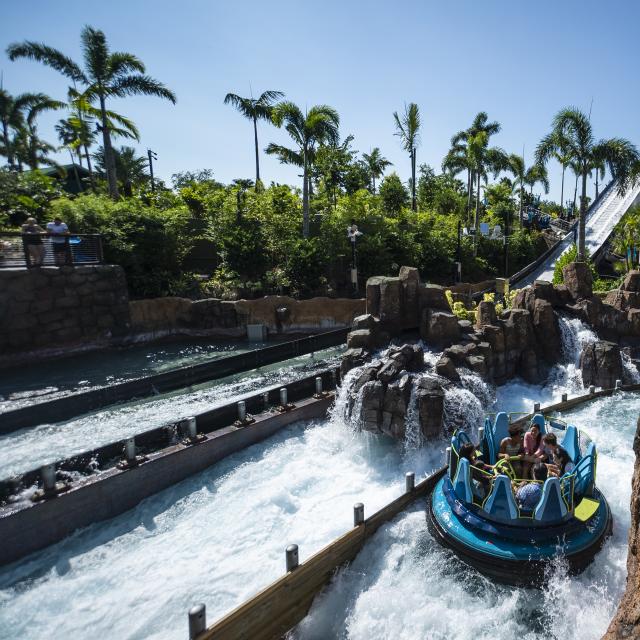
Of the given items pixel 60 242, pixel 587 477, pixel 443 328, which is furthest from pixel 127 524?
pixel 60 242

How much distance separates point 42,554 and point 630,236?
28613 mm

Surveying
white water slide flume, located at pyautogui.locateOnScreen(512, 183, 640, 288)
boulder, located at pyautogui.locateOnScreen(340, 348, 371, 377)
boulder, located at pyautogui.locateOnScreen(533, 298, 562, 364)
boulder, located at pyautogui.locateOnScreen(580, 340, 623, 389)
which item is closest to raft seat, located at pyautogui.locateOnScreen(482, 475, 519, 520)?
boulder, located at pyautogui.locateOnScreen(340, 348, 371, 377)

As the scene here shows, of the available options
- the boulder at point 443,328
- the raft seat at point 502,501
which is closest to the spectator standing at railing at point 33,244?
the boulder at point 443,328

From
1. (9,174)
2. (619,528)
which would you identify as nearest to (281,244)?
(9,174)

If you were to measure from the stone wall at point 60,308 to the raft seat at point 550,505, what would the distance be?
18021mm

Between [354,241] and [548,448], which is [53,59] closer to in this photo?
[354,241]

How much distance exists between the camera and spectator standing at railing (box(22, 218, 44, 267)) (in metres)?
17.6

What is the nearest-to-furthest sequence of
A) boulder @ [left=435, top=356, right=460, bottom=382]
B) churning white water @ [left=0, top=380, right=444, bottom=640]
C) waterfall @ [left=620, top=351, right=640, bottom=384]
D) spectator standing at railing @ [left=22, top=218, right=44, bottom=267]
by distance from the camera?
1. churning white water @ [left=0, top=380, right=444, bottom=640]
2. boulder @ [left=435, top=356, right=460, bottom=382]
3. waterfall @ [left=620, top=351, right=640, bottom=384]
4. spectator standing at railing @ [left=22, top=218, right=44, bottom=267]

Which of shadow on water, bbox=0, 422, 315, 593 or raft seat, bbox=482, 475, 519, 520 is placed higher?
raft seat, bbox=482, 475, 519, 520

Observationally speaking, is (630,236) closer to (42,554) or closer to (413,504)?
(413,504)

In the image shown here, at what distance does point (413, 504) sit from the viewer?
843 centimetres

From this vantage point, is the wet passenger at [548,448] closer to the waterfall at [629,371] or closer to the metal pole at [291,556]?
the metal pole at [291,556]

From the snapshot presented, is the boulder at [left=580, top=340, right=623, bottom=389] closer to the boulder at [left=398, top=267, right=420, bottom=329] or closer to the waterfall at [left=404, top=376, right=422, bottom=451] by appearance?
the boulder at [left=398, top=267, right=420, bottom=329]

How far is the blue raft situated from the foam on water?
0.76 feet
